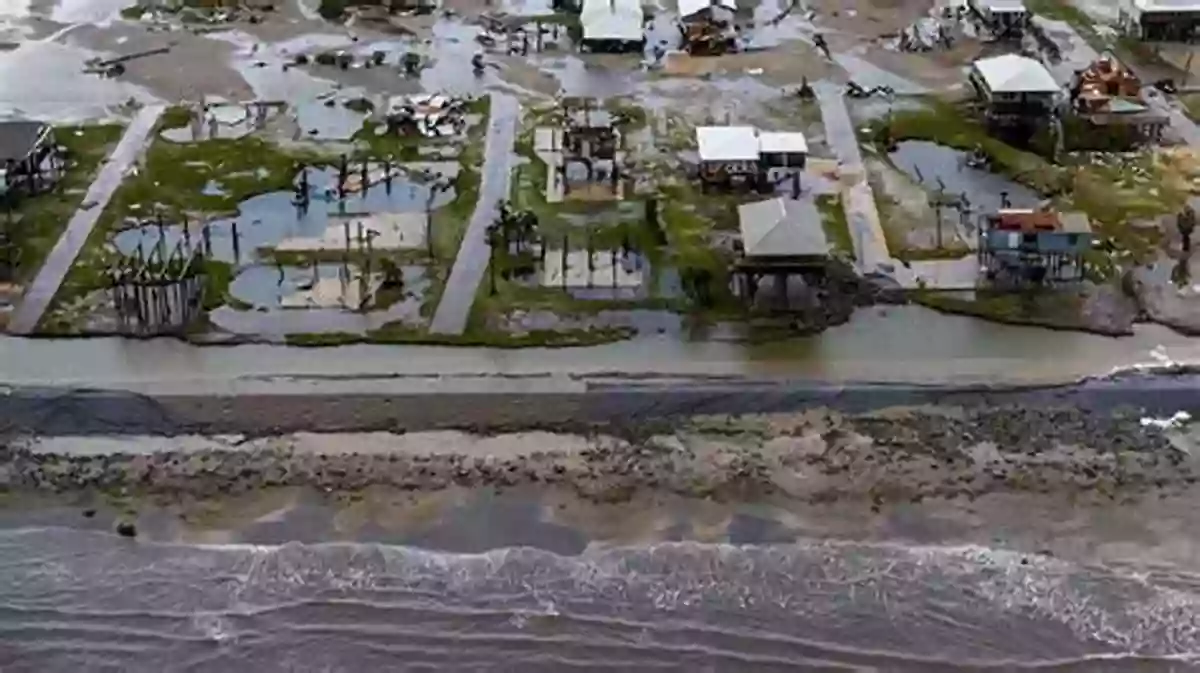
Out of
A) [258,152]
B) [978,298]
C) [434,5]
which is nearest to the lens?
Result: [978,298]

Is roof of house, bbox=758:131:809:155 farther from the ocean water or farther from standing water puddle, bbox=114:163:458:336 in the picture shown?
the ocean water

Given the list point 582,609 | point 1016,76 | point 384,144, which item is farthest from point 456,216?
point 1016,76

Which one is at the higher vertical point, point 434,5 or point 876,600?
point 434,5

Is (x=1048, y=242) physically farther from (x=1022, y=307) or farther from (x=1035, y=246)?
(x=1022, y=307)

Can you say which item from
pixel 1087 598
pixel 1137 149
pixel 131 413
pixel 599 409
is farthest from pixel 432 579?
pixel 1137 149

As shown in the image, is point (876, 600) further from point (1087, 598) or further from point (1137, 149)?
point (1137, 149)

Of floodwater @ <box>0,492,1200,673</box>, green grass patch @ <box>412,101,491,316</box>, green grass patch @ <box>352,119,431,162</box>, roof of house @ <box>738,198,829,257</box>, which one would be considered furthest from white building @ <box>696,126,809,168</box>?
floodwater @ <box>0,492,1200,673</box>
